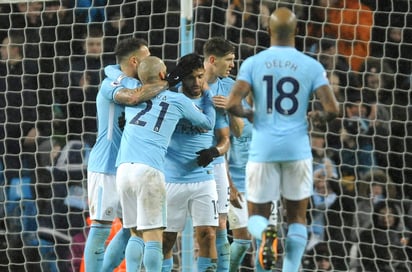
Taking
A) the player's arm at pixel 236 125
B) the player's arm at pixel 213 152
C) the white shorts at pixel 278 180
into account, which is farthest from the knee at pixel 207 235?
the white shorts at pixel 278 180

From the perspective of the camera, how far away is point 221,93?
8.80m

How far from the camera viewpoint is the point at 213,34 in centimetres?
1071

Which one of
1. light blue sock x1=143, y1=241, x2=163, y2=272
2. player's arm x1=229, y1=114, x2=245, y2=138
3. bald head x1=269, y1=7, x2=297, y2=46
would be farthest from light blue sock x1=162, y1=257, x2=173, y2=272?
bald head x1=269, y1=7, x2=297, y2=46

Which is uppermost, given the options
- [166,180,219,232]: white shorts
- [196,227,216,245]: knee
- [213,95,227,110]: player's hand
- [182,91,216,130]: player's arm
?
[213,95,227,110]: player's hand

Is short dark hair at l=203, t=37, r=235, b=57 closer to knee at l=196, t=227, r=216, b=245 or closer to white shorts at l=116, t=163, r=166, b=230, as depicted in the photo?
white shorts at l=116, t=163, r=166, b=230

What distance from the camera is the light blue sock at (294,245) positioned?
24.0 ft

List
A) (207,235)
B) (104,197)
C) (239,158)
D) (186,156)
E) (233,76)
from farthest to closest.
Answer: (233,76), (239,158), (104,197), (186,156), (207,235)

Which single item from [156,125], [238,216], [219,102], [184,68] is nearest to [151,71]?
[184,68]

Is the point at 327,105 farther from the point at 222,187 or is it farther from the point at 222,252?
the point at 222,252

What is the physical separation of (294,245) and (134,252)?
1286mm

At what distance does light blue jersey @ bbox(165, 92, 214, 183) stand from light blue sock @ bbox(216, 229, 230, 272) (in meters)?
0.53

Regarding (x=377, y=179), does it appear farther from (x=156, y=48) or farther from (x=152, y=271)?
(x=152, y=271)

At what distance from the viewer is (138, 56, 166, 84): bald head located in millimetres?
8148

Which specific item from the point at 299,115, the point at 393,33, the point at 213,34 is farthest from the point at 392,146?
the point at 299,115
